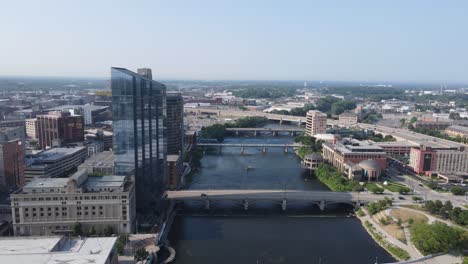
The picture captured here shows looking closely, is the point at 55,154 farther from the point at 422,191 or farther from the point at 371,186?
the point at 422,191

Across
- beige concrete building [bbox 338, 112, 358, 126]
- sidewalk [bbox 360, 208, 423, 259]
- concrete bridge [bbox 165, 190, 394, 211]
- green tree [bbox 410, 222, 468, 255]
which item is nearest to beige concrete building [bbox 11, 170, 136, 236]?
concrete bridge [bbox 165, 190, 394, 211]

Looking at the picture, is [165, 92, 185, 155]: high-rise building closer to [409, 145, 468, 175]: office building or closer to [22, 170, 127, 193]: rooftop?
[22, 170, 127, 193]: rooftop

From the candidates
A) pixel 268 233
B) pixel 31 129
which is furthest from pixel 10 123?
pixel 268 233

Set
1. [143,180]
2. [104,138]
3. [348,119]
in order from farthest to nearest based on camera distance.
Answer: [348,119]
[104,138]
[143,180]

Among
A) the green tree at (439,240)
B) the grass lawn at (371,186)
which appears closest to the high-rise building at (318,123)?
the grass lawn at (371,186)

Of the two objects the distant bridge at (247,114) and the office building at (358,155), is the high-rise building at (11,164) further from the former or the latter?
the distant bridge at (247,114)

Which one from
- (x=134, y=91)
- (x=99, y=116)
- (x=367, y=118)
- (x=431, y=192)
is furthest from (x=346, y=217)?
(x=367, y=118)

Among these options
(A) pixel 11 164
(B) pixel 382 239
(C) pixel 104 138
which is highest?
(A) pixel 11 164
